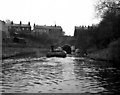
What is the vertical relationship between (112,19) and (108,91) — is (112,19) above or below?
above

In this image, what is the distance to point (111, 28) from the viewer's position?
49594 mm

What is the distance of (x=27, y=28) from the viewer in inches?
6752

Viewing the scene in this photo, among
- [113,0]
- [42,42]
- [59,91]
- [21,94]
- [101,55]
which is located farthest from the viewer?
[42,42]

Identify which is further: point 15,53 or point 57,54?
point 15,53

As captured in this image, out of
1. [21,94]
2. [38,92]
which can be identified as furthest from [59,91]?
[21,94]

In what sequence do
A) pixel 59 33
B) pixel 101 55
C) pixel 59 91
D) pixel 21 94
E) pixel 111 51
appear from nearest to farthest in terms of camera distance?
pixel 21 94, pixel 59 91, pixel 111 51, pixel 101 55, pixel 59 33

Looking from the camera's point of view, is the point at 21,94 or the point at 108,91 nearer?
the point at 21,94

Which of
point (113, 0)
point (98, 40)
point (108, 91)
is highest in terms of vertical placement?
point (113, 0)

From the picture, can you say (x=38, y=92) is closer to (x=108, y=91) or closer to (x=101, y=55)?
(x=108, y=91)

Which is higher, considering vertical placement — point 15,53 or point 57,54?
point 15,53

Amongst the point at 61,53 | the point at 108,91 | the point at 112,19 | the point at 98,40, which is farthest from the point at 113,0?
the point at 108,91

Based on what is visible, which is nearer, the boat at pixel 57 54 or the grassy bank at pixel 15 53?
the grassy bank at pixel 15 53

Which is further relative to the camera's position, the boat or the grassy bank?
the boat

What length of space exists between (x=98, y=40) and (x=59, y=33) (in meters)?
119
